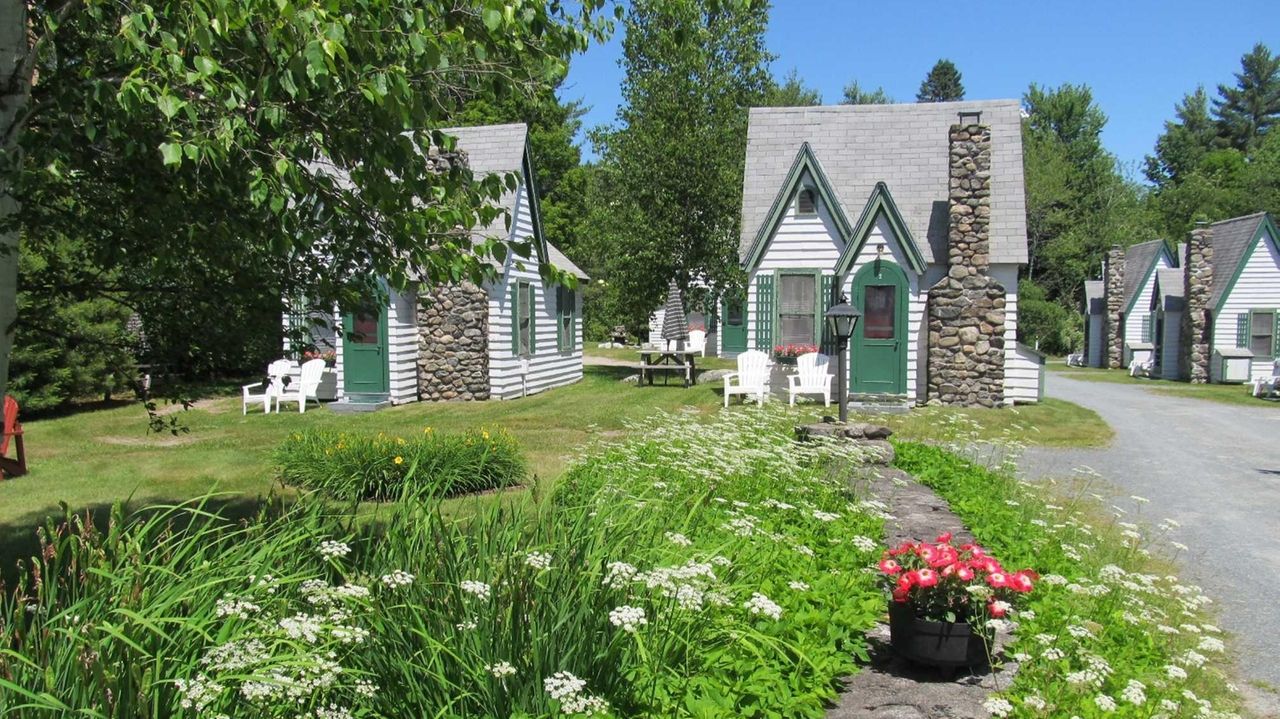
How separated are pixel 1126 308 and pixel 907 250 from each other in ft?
80.3

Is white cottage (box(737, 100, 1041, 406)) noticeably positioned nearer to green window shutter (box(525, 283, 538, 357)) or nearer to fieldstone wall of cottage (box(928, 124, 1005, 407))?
fieldstone wall of cottage (box(928, 124, 1005, 407))

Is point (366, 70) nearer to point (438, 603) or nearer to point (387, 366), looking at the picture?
point (438, 603)

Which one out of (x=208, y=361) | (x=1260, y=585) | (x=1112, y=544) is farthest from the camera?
(x=1112, y=544)

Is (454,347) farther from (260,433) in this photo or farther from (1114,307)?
(1114,307)

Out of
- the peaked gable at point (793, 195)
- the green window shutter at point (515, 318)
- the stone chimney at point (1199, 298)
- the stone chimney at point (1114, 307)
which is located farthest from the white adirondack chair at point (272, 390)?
the stone chimney at point (1114, 307)

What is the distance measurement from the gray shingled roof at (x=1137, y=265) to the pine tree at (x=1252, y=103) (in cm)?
4551

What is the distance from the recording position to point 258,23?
13.9ft

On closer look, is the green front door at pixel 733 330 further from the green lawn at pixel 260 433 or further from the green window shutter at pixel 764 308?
the green window shutter at pixel 764 308

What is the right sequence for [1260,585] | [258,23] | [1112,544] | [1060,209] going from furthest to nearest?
[1060,209]
[1112,544]
[1260,585]
[258,23]

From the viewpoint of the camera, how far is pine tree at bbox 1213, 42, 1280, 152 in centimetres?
7381

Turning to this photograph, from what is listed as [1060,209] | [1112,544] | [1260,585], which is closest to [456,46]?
[1112,544]

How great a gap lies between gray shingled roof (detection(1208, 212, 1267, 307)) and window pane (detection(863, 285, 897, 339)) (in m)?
16.6

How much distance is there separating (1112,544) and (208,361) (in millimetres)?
7178

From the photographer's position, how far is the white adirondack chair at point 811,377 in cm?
1759
